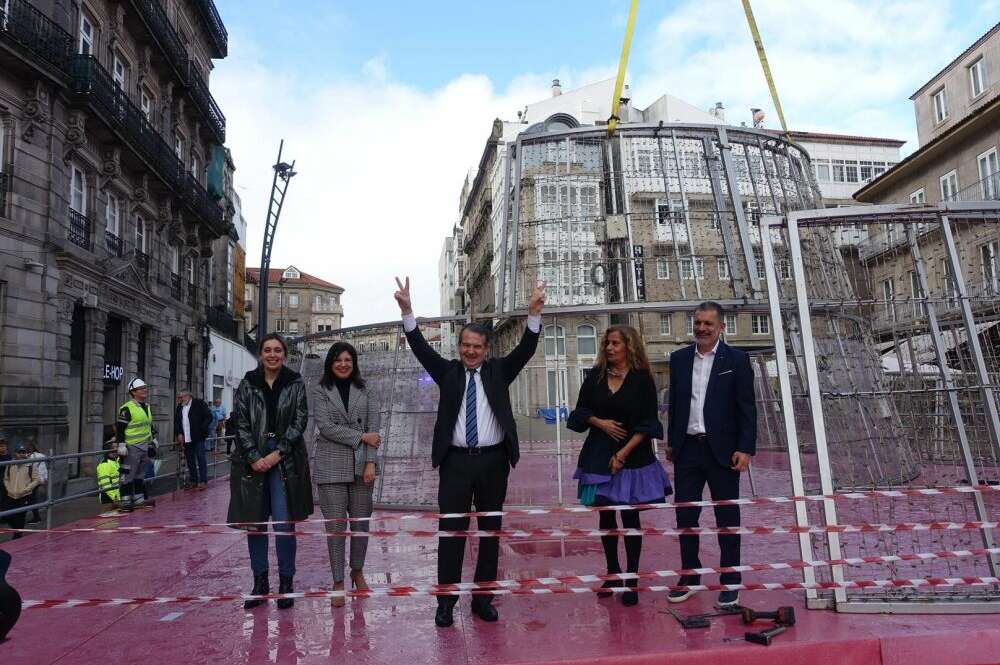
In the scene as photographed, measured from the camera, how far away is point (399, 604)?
494 centimetres

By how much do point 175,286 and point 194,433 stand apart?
1599 cm

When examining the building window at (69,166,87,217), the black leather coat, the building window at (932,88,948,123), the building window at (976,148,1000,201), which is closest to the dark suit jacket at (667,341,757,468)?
the black leather coat

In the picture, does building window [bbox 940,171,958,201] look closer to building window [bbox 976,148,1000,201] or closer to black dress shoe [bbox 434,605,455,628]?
building window [bbox 976,148,1000,201]

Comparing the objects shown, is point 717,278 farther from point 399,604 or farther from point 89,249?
point 89,249

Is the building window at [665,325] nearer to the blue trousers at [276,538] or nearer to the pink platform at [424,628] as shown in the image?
the pink platform at [424,628]

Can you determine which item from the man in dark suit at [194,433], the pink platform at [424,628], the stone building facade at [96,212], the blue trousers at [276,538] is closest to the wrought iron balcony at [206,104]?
the stone building facade at [96,212]

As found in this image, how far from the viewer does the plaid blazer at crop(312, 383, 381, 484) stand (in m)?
5.12

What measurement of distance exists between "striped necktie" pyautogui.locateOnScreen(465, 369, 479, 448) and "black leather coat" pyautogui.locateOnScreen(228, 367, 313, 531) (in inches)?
48.5

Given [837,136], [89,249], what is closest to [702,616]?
[89,249]

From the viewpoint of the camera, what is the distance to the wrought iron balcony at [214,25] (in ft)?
93.9

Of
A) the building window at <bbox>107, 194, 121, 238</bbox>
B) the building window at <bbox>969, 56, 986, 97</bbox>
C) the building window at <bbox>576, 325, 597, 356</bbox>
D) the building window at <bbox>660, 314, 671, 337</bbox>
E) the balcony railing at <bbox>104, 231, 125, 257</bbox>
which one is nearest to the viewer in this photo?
the building window at <bbox>576, 325, 597, 356</bbox>

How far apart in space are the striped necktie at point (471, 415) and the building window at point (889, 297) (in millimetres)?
3428

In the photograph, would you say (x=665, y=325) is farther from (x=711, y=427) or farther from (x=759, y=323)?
(x=711, y=427)

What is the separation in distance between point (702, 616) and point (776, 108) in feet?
24.6
